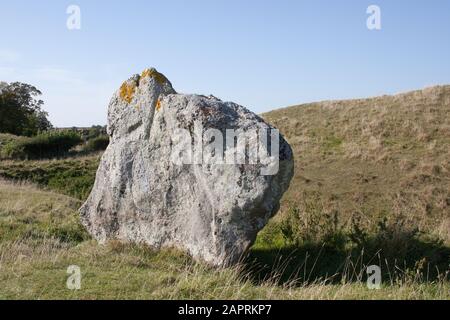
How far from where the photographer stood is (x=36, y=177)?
1013 inches

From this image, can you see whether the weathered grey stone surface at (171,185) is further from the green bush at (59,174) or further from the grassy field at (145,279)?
the green bush at (59,174)

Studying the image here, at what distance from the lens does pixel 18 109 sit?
54.3m

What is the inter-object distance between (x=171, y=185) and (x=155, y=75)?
94.6 inches

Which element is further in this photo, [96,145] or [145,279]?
[96,145]

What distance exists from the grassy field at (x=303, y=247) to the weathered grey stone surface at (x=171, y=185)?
1.43 ft

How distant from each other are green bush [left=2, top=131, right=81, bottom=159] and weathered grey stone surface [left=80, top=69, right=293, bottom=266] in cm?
2502

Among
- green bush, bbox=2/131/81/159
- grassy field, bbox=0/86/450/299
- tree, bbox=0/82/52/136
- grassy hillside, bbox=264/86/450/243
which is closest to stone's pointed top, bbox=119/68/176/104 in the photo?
grassy field, bbox=0/86/450/299

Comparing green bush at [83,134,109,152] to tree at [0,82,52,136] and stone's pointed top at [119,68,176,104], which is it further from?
stone's pointed top at [119,68,176,104]

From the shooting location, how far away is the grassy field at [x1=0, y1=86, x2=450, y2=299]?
7031 millimetres

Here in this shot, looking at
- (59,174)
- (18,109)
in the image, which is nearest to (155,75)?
(59,174)

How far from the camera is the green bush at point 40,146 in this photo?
3509cm

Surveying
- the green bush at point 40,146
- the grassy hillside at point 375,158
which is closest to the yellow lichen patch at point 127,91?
the grassy hillside at point 375,158

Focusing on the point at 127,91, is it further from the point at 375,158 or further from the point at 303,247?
the point at 375,158
